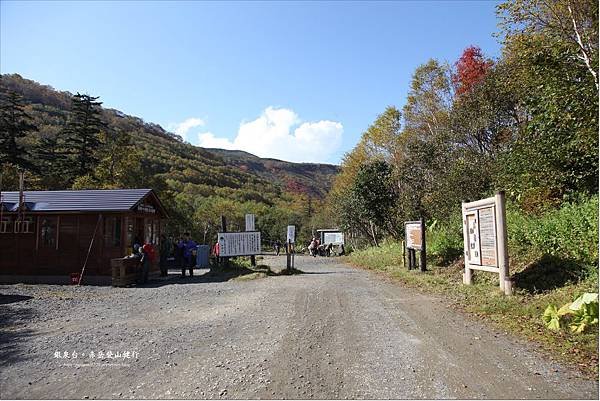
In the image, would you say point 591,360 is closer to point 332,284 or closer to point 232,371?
point 232,371

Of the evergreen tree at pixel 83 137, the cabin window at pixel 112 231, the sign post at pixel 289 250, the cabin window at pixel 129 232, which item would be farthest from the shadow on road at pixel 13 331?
the evergreen tree at pixel 83 137

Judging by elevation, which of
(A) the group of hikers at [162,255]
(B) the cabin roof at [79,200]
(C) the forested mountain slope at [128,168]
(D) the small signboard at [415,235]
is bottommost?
(A) the group of hikers at [162,255]

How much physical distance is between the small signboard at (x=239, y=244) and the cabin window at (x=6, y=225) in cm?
666

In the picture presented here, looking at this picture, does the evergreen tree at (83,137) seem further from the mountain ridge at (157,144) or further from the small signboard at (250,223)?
the small signboard at (250,223)

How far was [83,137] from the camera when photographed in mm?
28328

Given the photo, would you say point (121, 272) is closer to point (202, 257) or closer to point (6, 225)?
point (6, 225)

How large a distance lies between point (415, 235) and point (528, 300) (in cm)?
572

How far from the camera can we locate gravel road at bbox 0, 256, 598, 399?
3.71 m

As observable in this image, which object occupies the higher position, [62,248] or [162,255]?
[62,248]

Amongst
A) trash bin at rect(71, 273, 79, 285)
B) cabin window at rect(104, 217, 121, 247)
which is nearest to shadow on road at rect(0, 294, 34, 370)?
trash bin at rect(71, 273, 79, 285)

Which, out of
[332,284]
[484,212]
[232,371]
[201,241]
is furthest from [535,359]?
[201,241]

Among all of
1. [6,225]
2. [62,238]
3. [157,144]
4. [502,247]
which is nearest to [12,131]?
[6,225]

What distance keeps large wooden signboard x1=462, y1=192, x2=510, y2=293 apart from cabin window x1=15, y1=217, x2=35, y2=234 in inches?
511

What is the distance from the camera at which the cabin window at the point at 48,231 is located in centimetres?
1342
